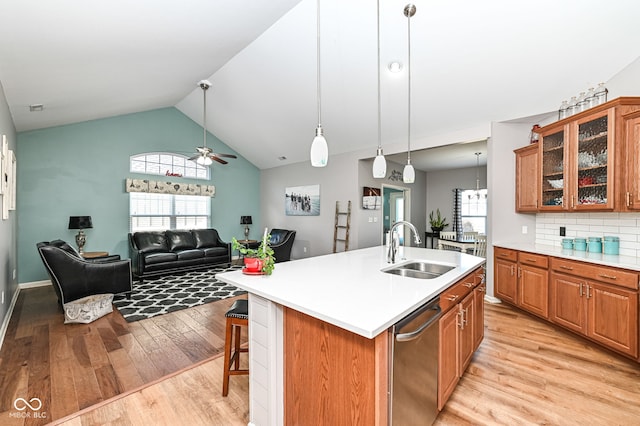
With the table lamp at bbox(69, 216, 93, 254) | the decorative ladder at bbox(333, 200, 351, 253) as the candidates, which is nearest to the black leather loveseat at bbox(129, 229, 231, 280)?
the table lamp at bbox(69, 216, 93, 254)

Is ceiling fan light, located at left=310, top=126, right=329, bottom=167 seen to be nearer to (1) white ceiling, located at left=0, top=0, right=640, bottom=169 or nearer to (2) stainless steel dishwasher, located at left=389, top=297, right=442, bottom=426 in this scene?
(2) stainless steel dishwasher, located at left=389, top=297, right=442, bottom=426

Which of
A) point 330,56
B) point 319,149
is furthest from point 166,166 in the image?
point 319,149

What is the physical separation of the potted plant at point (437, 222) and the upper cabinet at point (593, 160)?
14.9 feet

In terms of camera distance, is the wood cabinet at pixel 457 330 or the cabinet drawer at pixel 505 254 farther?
the cabinet drawer at pixel 505 254

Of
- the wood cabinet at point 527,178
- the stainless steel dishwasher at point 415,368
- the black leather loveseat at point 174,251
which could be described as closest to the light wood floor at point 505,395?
the stainless steel dishwasher at point 415,368

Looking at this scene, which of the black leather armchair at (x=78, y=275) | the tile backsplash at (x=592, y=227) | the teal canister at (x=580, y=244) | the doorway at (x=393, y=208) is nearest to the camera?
the tile backsplash at (x=592, y=227)

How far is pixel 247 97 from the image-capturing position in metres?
5.18

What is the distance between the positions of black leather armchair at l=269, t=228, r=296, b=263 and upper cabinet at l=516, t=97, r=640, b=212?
4.77 m

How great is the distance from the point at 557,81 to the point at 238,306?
4.05m

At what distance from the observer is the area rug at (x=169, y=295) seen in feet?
11.8

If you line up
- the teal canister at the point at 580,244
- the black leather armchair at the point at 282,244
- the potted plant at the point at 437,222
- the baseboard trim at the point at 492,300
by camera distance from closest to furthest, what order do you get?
1. the teal canister at the point at 580,244
2. the baseboard trim at the point at 492,300
3. the black leather armchair at the point at 282,244
4. the potted plant at the point at 437,222

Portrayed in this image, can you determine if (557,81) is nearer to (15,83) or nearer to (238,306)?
(238,306)

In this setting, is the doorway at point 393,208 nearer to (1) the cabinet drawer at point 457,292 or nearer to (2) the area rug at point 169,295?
(2) the area rug at point 169,295

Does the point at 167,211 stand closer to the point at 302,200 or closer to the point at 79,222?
the point at 79,222
